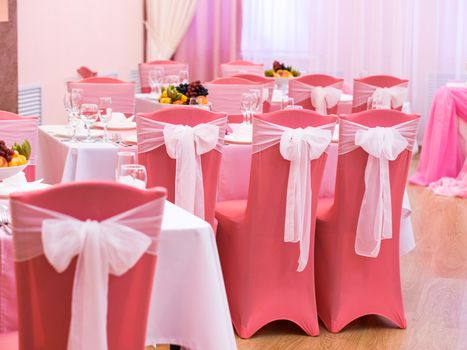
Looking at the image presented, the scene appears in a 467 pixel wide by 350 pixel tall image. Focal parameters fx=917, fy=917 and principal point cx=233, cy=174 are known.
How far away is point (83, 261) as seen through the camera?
2094 mm

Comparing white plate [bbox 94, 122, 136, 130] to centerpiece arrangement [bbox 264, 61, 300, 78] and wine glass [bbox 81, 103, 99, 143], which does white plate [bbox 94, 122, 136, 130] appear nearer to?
wine glass [bbox 81, 103, 99, 143]

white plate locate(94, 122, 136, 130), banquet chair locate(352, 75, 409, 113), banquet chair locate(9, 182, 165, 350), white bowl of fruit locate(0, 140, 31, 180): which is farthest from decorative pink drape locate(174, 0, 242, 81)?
banquet chair locate(9, 182, 165, 350)

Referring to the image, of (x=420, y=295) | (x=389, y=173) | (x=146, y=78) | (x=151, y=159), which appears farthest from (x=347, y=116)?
(x=146, y=78)

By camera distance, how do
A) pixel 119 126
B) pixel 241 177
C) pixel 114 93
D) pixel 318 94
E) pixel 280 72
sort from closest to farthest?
pixel 241 177 → pixel 119 126 → pixel 114 93 → pixel 318 94 → pixel 280 72

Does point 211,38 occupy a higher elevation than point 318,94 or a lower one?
higher

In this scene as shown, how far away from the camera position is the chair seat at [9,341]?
93.8 inches

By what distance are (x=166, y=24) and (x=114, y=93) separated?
3.86 metres

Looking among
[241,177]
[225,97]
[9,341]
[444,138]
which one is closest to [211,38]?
[444,138]

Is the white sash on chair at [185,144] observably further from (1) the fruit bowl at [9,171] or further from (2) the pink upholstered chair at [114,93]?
(2) the pink upholstered chair at [114,93]

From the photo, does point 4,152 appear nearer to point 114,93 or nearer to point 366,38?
point 114,93

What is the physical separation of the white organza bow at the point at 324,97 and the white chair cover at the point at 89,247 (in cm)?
412

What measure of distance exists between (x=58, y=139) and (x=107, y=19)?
163 inches

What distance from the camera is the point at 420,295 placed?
456cm

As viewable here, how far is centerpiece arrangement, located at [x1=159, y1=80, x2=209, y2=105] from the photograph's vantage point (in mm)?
5312
